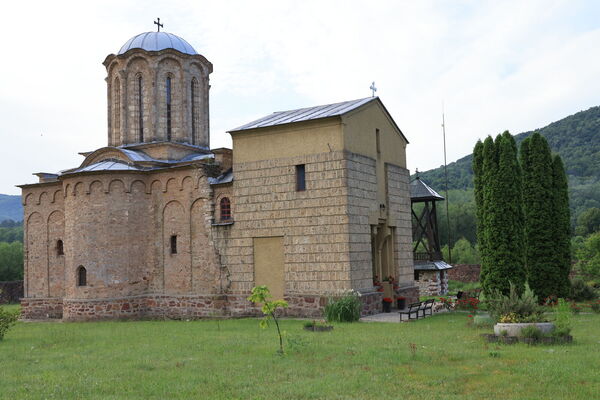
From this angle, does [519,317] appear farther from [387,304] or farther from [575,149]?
[575,149]

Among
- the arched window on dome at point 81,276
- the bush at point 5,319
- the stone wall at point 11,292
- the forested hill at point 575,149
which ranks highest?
the forested hill at point 575,149

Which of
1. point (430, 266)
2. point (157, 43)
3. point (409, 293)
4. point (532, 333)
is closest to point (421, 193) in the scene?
point (430, 266)

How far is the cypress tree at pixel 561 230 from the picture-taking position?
19.3 metres

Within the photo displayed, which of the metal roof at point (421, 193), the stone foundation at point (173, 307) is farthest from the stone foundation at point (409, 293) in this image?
the metal roof at point (421, 193)

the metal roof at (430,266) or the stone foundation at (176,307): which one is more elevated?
the metal roof at (430,266)

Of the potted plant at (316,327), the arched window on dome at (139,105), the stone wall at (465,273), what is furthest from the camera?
Answer: the stone wall at (465,273)

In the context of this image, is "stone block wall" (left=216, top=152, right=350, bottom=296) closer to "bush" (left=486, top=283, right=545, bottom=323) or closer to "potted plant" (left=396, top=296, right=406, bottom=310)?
"potted plant" (left=396, top=296, right=406, bottom=310)

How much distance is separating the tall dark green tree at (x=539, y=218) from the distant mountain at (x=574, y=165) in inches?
1888

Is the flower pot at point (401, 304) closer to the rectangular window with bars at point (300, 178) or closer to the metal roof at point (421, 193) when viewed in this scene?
the rectangular window with bars at point (300, 178)

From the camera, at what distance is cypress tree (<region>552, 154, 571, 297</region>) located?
758 inches

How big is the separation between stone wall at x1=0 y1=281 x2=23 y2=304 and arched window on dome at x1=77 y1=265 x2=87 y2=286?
54.7 ft

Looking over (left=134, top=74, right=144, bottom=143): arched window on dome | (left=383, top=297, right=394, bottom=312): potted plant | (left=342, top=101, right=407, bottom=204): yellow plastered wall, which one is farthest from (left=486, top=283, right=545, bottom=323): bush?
(left=134, top=74, right=144, bottom=143): arched window on dome

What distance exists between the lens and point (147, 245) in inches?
819

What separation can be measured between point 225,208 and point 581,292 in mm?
12876
